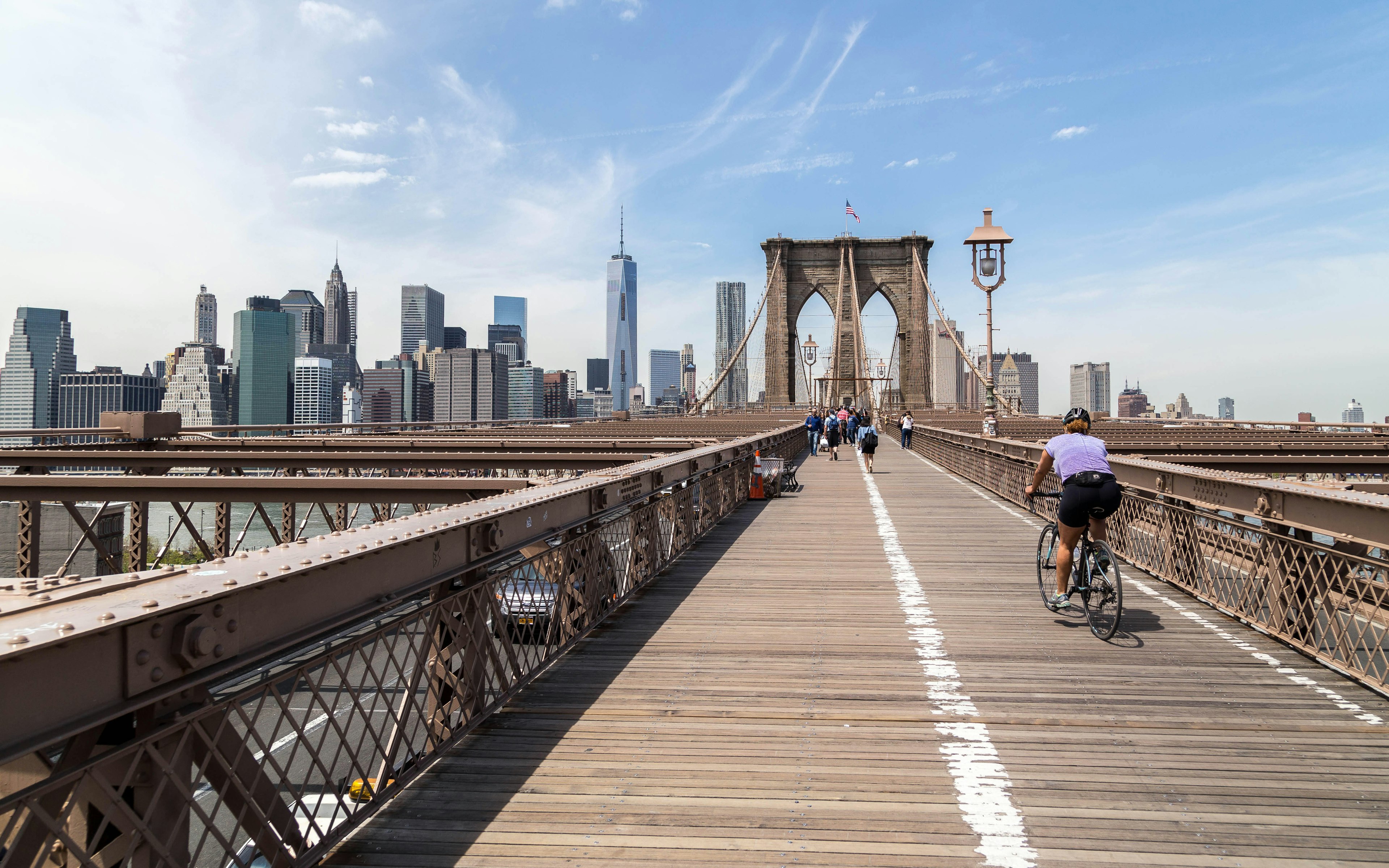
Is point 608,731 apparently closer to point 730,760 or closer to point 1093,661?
point 730,760

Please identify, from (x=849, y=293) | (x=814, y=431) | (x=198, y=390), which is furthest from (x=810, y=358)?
(x=198, y=390)

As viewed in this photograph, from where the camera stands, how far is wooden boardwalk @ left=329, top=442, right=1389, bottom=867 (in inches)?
125

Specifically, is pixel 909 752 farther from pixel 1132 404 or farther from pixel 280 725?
pixel 1132 404

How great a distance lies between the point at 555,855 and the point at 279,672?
3.90 ft

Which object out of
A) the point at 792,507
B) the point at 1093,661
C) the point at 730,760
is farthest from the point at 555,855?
the point at 792,507

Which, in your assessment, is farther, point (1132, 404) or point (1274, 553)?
point (1132, 404)

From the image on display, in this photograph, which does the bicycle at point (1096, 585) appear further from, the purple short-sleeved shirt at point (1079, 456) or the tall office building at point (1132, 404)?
the tall office building at point (1132, 404)

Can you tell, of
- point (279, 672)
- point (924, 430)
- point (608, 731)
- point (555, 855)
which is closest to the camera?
point (279, 672)

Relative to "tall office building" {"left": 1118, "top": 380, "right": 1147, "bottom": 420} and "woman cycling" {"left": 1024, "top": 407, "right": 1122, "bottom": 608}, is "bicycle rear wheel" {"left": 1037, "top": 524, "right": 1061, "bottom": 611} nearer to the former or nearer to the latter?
"woman cycling" {"left": 1024, "top": 407, "right": 1122, "bottom": 608}

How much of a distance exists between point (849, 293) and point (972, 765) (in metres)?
88.4

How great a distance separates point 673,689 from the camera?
4.97m

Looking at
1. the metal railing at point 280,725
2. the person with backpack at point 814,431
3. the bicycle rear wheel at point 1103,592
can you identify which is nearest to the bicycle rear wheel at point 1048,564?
the bicycle rear wheel at point 1103,592

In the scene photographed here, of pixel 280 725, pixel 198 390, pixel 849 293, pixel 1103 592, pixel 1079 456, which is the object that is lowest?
pixel 1103 592

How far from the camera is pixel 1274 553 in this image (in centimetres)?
611
